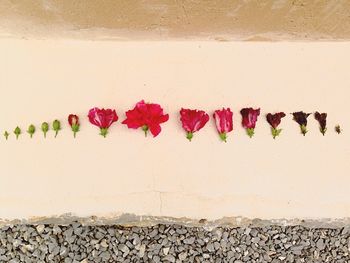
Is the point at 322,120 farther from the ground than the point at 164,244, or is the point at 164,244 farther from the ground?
the point at 322,120

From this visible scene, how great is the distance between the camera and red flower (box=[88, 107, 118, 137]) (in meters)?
2.41

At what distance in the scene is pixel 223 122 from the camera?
2.46 meters

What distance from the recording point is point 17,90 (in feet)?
8.06

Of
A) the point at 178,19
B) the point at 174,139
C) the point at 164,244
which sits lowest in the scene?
the point at 164,244

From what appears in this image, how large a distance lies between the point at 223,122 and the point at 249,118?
146 mm

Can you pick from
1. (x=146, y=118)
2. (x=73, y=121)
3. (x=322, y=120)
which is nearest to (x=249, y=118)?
(x=322, y=120)

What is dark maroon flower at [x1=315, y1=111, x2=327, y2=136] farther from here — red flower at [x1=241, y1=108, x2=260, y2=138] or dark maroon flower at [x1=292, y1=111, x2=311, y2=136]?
red flower at [x1=241, y1=108, x2=260, y2=138]

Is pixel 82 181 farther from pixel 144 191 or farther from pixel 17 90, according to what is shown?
pixel 17 90

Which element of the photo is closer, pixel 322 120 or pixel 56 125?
pixel 56 125

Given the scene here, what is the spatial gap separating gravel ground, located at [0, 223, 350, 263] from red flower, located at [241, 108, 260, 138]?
534 mm

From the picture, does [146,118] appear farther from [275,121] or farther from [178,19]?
[275,121]

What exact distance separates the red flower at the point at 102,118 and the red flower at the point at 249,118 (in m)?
0.69

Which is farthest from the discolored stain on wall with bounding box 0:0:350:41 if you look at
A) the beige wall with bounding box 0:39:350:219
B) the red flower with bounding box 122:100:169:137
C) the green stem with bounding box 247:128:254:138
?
the green stem with bounding box 247:128:254:138

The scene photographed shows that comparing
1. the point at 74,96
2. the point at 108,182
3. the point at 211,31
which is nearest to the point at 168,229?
the point at 108,182
